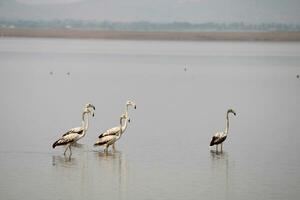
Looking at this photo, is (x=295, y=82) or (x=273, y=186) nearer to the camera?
(x=273, y=186)

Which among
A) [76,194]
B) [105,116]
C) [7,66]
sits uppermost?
[7,66]

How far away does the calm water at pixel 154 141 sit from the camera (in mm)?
19094

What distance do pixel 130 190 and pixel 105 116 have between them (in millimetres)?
10914

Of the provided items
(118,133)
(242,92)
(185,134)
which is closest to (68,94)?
(242,92)

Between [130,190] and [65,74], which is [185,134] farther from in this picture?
[65,74]

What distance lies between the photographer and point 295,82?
153ft

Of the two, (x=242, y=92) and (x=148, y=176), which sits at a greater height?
(x=242, y=92)

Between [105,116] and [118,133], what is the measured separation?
662 centimetres

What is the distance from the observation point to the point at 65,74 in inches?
2018

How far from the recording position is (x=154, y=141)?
2473 cm

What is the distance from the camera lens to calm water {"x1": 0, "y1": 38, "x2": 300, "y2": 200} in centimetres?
1909

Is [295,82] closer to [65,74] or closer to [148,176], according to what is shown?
[65,74]

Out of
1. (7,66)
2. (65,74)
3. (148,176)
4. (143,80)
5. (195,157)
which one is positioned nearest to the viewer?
(148,176)

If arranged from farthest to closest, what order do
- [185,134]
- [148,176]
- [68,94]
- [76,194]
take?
[68,94] < [185,134] < [148,176] < [76,194]
